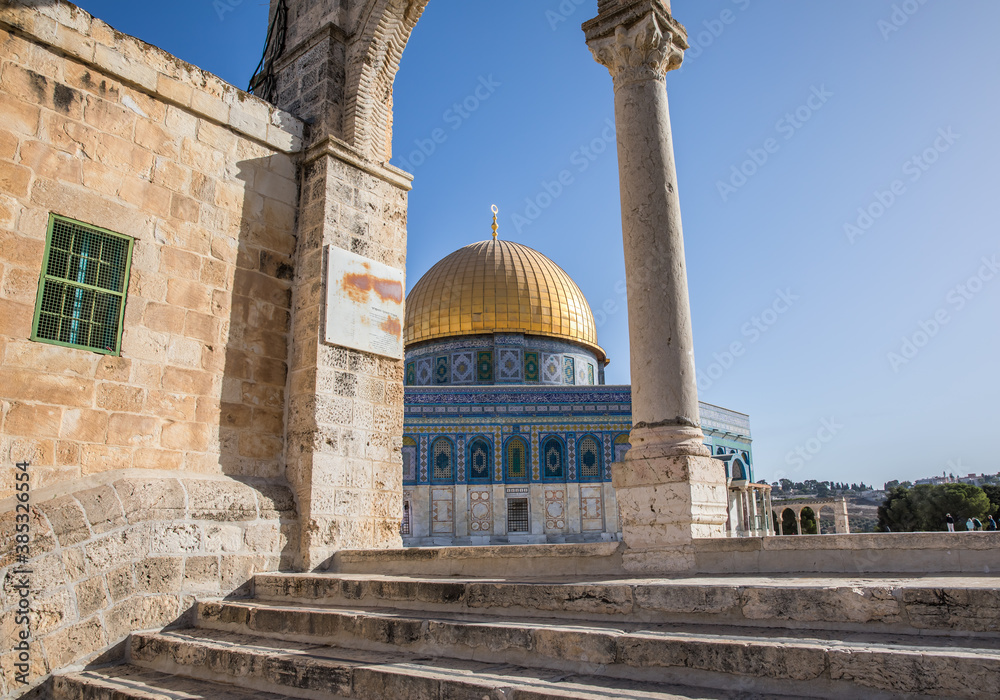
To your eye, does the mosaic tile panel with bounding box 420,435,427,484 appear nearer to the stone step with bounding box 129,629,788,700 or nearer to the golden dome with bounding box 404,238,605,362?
the golden dome with bounding box 404,238,605,362

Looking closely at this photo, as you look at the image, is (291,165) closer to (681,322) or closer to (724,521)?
(681,322)

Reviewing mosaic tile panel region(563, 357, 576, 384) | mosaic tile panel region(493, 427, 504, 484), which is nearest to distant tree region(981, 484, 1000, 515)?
mosaic tile panel region(563, 357, 576, 384)

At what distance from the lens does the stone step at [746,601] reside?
213cm

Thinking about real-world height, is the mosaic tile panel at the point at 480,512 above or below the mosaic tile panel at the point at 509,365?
below

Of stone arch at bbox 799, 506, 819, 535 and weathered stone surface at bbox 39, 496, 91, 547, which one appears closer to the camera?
weathered stone surface at bbox 39, 496, 91, 547

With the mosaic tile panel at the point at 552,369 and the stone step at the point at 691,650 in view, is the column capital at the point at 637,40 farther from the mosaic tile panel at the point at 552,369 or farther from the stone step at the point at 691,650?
the mosaic tile panel at the point at 552,369

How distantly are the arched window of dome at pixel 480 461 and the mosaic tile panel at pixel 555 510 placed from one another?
202 cm

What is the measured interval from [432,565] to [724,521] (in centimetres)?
161

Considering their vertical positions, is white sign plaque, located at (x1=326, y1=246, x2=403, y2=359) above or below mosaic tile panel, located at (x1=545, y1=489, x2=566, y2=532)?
above

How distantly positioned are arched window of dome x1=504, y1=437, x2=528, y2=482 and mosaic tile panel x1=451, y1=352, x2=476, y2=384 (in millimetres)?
3076

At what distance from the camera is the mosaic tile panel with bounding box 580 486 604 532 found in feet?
74.1

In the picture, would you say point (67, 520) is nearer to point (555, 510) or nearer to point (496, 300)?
point (555, 510)

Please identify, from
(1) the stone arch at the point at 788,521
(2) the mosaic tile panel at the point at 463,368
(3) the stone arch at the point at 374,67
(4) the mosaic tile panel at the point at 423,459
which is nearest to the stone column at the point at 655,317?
(3) the stone arch at the point at 374,67

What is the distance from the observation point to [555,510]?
2259cm
